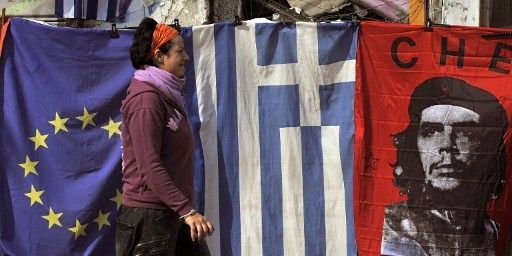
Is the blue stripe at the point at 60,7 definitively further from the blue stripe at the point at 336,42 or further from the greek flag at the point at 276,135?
the blue stripe at the point at 336,42

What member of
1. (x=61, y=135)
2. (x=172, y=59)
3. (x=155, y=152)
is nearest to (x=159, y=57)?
(x=172, y=59)

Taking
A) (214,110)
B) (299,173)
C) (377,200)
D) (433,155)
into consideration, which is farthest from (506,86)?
(214,110)

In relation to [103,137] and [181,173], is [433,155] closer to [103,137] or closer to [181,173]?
[181,173]

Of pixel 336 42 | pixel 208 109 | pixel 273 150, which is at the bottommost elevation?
pixel 273 150

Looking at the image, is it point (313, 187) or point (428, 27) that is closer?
point (428, 27)

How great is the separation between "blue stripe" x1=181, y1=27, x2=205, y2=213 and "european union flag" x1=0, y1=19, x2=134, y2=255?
0.37m

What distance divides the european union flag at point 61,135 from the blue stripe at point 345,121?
1.23 meters

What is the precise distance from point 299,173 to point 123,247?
1.40m

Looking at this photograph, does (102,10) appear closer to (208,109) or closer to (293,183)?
(208,109)

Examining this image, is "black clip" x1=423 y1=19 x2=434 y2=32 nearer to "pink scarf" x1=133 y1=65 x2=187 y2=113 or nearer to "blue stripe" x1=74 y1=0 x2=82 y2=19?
"pink scarf" x1=133 y1=65 x2=187 y2=113

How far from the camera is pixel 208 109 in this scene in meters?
4.20

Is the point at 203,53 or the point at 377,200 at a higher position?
the point at 203,53

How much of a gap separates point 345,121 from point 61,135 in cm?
173

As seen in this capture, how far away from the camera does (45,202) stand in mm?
4188
